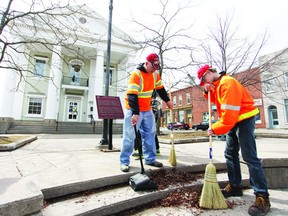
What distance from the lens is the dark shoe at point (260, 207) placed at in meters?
1.93

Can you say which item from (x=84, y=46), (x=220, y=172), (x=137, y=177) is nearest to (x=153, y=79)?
(x=137, y=177)

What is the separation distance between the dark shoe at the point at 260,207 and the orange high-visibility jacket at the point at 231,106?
2.87 ft

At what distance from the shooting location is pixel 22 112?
17781mm

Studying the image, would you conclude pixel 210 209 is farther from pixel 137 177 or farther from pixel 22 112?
pixel 22 112

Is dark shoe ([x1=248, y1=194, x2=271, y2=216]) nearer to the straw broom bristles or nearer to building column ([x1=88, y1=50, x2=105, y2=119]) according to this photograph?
the straw broom bristles

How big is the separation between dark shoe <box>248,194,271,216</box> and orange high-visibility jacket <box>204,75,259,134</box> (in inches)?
34.4

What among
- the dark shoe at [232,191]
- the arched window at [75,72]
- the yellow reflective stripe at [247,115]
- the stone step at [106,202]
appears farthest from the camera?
the arched window at [75,72]

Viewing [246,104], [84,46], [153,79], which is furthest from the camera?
[84,46]

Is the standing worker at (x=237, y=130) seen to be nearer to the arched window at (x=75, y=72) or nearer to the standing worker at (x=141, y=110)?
the standing worker at (x=141, y=110)

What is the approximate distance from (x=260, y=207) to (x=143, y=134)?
6.33 feet

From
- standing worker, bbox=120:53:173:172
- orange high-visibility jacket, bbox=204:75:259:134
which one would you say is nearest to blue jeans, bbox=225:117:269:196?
orange high-visibility jacket, bbox=204:75:259:134

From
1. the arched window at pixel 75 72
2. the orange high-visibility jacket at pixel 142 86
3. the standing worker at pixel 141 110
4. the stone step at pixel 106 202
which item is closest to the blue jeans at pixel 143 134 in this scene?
the standing worker at pixel 141 110

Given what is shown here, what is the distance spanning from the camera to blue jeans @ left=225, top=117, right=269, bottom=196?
6.93ft

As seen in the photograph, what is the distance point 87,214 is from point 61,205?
373 millimetres
